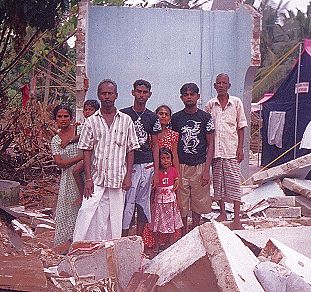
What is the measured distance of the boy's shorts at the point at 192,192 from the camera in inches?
239

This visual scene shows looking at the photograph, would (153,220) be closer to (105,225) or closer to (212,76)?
(105,225)

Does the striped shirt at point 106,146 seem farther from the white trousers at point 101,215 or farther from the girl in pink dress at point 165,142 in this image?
the girl in pink dress at point 165,142

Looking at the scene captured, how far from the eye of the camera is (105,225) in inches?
205

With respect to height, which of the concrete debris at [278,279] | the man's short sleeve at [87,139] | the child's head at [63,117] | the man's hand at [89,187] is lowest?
the concrete debris at [278,279]

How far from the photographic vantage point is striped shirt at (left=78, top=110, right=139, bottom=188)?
5.12m

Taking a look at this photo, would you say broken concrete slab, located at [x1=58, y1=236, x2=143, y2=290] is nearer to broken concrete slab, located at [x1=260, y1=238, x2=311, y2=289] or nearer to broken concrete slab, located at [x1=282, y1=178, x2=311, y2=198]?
broken concrete slab, located at [x1=260, y1=238, x2=311, y2=289]

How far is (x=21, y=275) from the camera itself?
11.8 feet

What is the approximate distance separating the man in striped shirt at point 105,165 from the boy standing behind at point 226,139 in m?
1.45

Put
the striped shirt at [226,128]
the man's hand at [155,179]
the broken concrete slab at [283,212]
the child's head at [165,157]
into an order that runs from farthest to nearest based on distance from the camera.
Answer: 1. the broken concrete slab at [283,212]
2. the striped shirt at [226,128]
3. the child's head at [165,157]
4. the man's hand at [155,179]

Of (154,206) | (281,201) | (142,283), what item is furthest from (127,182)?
(281,201)

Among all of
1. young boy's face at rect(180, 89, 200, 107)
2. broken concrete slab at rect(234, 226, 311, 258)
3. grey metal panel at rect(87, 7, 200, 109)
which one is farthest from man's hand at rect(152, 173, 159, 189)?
grey metal panel at rect(87, 7, 200, 109)

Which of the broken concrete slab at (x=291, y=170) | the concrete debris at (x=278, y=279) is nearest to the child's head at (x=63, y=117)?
the concrete debris at (x=278, y=279)

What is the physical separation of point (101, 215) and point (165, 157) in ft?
3.22

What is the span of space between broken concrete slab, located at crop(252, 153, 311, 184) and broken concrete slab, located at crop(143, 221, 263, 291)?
475 cm
